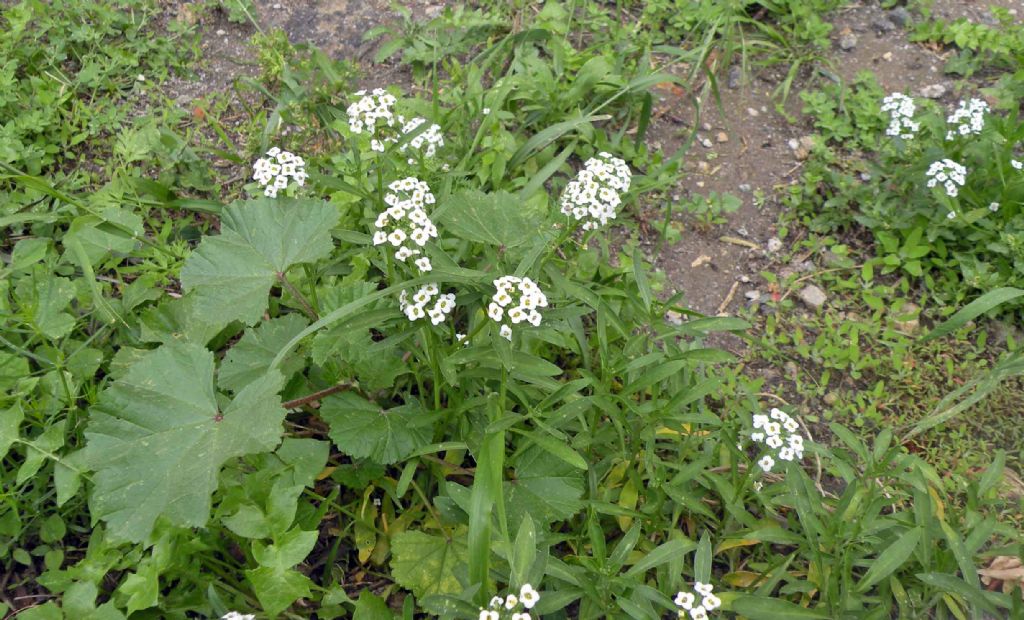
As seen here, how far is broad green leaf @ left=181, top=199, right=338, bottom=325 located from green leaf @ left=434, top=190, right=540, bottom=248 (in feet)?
1.38

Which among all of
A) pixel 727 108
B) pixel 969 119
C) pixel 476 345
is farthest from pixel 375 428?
pixel 969 119

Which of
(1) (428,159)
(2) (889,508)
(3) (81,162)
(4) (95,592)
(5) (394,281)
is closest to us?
(4) (95,592)

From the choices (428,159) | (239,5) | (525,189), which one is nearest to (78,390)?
(428,159)

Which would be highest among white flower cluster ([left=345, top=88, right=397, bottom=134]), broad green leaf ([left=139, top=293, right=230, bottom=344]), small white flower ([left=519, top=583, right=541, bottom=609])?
white flower cluster ([left=345, top=88, right=397, bottom=134])

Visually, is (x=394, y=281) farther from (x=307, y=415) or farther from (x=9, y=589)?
(x=9, y=589)

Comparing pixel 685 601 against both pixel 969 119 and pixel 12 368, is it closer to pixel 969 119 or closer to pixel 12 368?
pixel 12 368

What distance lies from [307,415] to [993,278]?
3.18 m

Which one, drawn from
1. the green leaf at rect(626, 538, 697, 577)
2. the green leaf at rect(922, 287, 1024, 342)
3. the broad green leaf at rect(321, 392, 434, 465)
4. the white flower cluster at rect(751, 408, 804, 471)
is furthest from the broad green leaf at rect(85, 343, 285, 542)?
the green leaf at rect(922, 287, 1024, 342)

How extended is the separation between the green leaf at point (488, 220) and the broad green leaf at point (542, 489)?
0.77m

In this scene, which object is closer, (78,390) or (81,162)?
(78,390)

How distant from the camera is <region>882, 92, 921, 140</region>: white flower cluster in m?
3.77

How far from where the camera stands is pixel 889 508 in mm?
2975

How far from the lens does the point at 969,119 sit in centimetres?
369

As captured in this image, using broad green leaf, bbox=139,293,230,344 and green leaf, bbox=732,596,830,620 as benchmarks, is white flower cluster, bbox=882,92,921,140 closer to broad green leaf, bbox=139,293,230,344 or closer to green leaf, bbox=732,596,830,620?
green leaf, bbox=732,596,830,620
